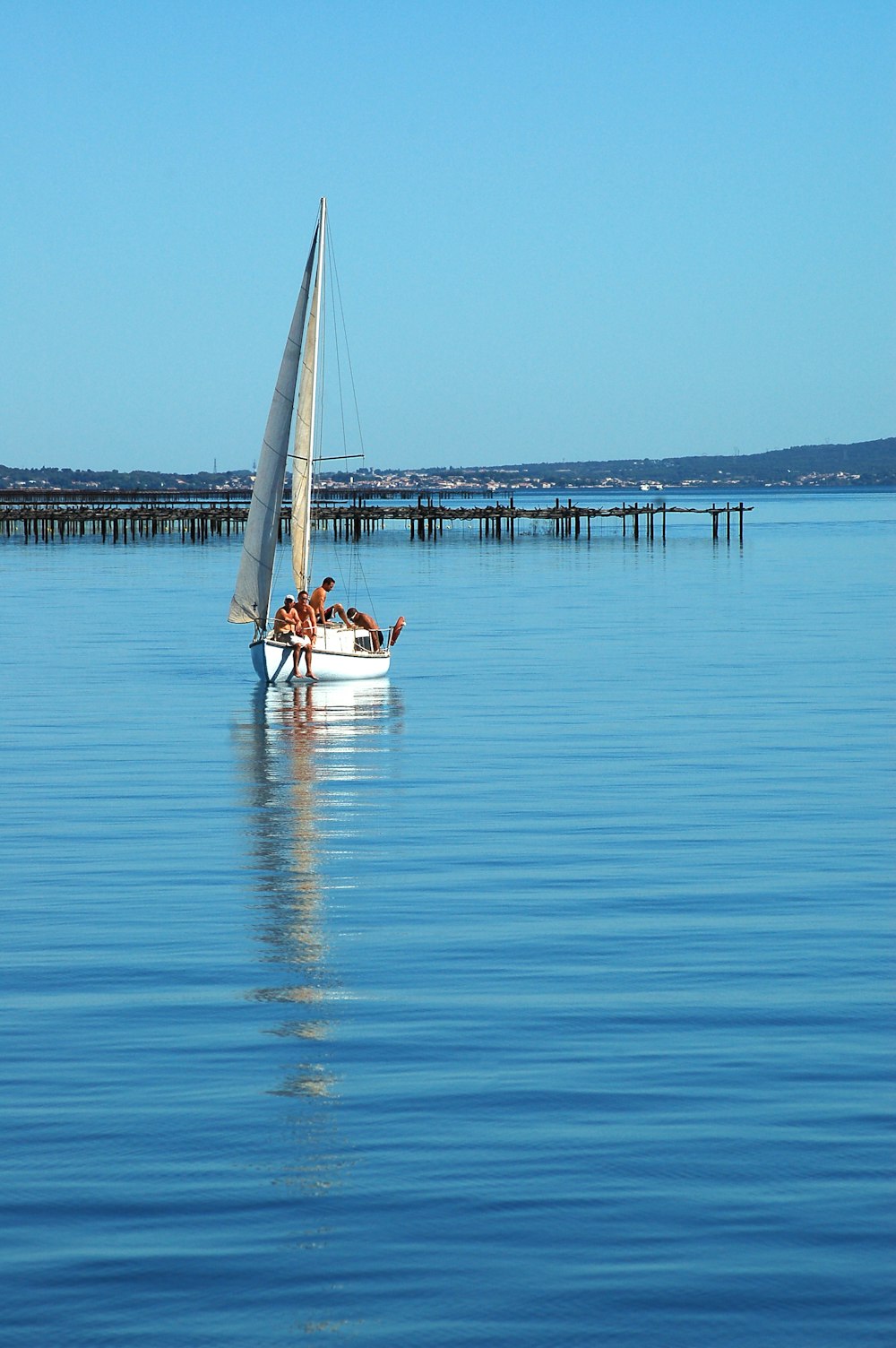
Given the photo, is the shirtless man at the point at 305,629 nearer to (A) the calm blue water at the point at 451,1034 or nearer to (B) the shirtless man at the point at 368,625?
(B) the shirtless man at the point at 368,625

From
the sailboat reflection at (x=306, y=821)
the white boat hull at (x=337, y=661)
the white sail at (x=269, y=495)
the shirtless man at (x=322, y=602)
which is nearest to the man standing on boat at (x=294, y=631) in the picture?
the white boat hull at (x=337, y=661)

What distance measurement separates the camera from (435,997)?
40.8ft

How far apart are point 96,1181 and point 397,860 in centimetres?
893

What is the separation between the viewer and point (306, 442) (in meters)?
40.2

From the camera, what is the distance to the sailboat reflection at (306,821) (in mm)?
12227

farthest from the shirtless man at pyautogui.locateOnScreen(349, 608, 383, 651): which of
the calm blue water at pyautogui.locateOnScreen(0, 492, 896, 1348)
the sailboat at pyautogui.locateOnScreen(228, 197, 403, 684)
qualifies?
the calm blue water at pyautogui.locateOnScreen(0, 492, 896, 1348)

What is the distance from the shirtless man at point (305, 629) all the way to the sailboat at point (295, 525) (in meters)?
0.18

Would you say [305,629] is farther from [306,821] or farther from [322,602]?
[306,821]

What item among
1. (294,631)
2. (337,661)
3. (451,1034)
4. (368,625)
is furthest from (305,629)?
(451,1034)

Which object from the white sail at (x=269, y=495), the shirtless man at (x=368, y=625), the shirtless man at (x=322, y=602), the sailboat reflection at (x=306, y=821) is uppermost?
the white sail at (x=269, y=495)

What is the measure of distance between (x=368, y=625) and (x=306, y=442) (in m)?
4.88

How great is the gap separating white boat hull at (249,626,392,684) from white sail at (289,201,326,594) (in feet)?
5.72

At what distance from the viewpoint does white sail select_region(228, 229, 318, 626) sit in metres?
38.8

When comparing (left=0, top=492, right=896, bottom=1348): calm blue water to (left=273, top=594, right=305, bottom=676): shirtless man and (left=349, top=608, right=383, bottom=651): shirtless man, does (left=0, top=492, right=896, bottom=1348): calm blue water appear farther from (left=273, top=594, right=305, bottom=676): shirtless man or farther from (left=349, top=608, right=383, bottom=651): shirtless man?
(left=349, top=608, right=383, bottom=651): shirtless man
